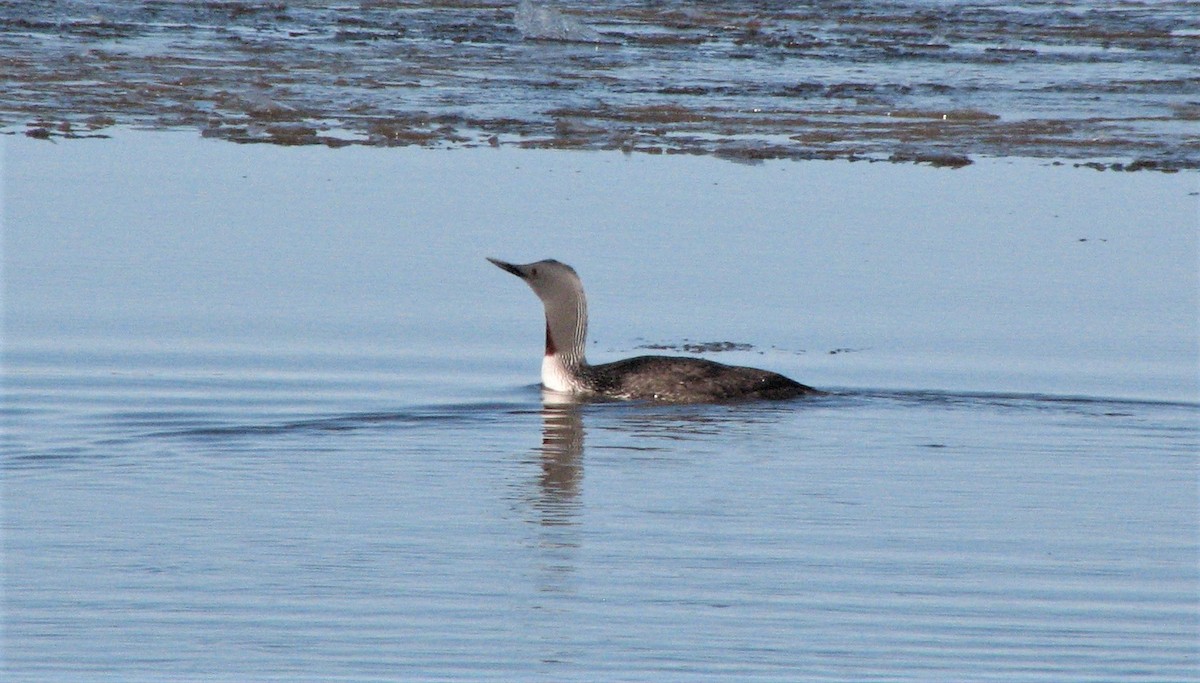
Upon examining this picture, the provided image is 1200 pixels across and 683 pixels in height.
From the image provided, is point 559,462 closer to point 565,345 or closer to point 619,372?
point 619,372

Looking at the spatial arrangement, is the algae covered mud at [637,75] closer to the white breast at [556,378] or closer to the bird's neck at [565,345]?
the bird's neck at [565,345]

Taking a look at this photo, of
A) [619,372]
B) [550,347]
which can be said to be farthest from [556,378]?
[619,372]

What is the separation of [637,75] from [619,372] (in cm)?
1185

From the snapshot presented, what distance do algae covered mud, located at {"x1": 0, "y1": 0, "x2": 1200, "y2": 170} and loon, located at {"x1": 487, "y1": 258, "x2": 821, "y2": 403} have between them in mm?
6195

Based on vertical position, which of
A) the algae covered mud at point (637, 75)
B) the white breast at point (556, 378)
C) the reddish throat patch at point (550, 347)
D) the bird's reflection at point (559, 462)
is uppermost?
the algae covered mud at point (637, 75)

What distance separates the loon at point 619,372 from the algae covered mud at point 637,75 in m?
6.20

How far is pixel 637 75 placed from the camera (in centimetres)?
2142

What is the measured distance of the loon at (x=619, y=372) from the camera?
32.0ft

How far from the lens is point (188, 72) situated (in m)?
20.5

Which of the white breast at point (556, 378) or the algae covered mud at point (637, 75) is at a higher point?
the algae covered mud at point (637, 75)

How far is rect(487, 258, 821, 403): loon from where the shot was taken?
9.76 meters

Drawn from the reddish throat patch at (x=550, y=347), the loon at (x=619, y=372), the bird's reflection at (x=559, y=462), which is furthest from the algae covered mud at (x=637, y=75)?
the bird's reflection at (x=559, y=462)

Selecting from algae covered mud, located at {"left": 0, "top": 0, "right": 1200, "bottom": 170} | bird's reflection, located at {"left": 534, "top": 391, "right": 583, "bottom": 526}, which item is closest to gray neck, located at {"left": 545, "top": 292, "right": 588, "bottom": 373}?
bird's reflection, located at {"left": 534, "top": 391, "right": 583, "bottom": 526}

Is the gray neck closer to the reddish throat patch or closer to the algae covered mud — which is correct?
the reddish throat patch
